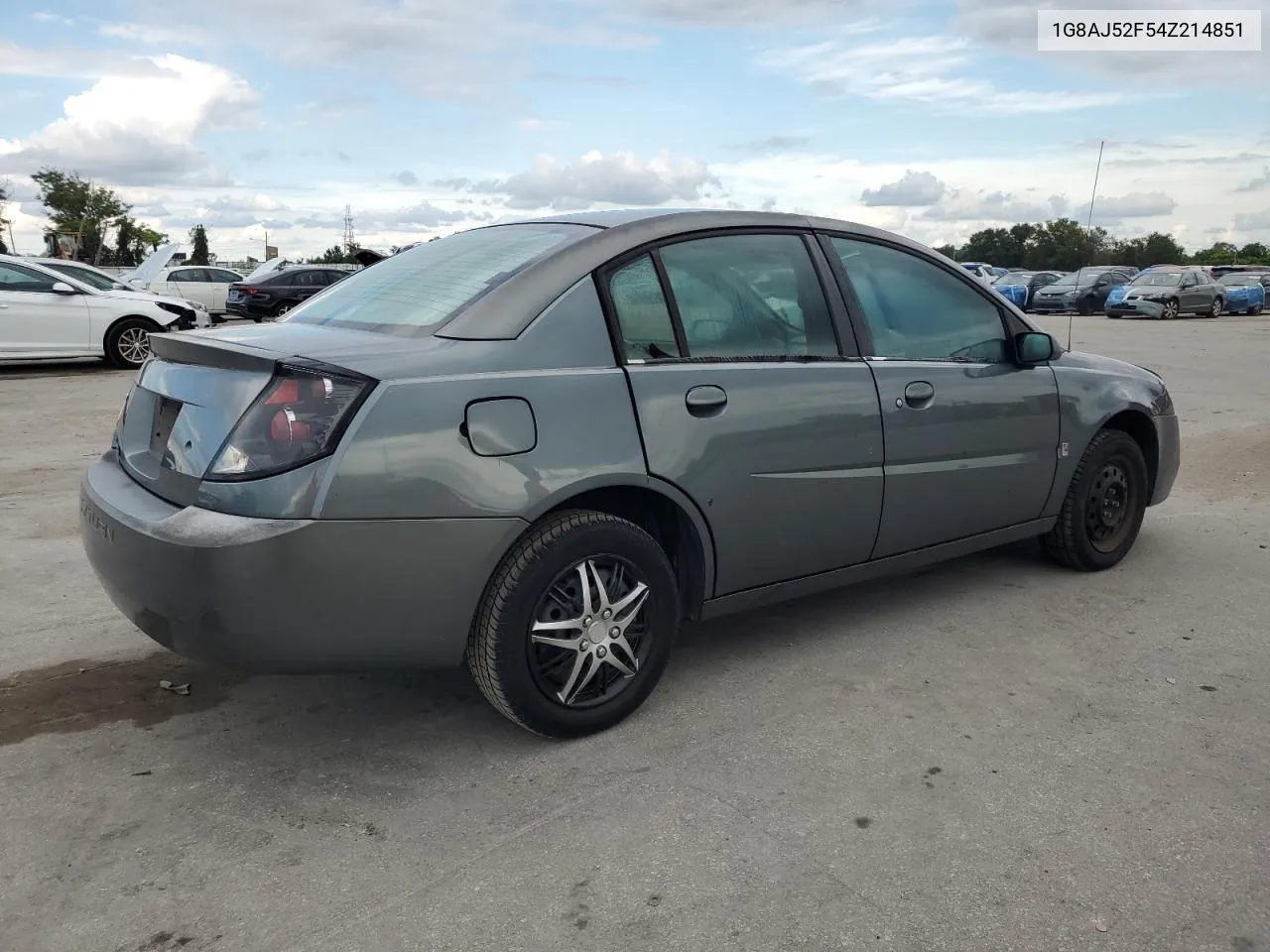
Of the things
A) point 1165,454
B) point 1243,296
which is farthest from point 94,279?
point 1243,296

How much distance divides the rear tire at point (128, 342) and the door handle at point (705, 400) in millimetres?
11903

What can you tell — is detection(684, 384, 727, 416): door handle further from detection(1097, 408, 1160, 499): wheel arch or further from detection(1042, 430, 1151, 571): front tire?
detection(1097, 408, 1160, 499): wheel arch

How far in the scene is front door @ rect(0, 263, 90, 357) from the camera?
12.6 metres

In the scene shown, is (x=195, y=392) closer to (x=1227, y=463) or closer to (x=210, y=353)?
(x=210, y=353)

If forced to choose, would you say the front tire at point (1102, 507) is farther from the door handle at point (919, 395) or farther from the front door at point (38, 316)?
the front door at point (38, 316)

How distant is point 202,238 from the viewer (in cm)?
8288

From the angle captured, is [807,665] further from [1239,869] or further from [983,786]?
[1239,869]

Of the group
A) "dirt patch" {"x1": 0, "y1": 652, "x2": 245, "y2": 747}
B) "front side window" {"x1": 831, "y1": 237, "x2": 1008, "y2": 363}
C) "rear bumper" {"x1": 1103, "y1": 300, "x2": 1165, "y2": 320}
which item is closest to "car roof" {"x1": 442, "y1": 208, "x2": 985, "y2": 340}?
"front side window" {"x1": 831, "y1": 237, "x2": 1008, "y2": 363}

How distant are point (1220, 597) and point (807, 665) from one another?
201cm

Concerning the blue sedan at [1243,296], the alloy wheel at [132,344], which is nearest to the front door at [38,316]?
the alloy wheel at [132,344]

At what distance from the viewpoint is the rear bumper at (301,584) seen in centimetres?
262

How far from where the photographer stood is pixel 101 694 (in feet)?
11.4

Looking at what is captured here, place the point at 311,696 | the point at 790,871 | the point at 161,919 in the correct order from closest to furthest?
1. the point at 161,919
2. the point at 790,871
3. the point at 311,696

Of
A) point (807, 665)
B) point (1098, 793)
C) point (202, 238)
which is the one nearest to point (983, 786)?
point (1098, 793)
